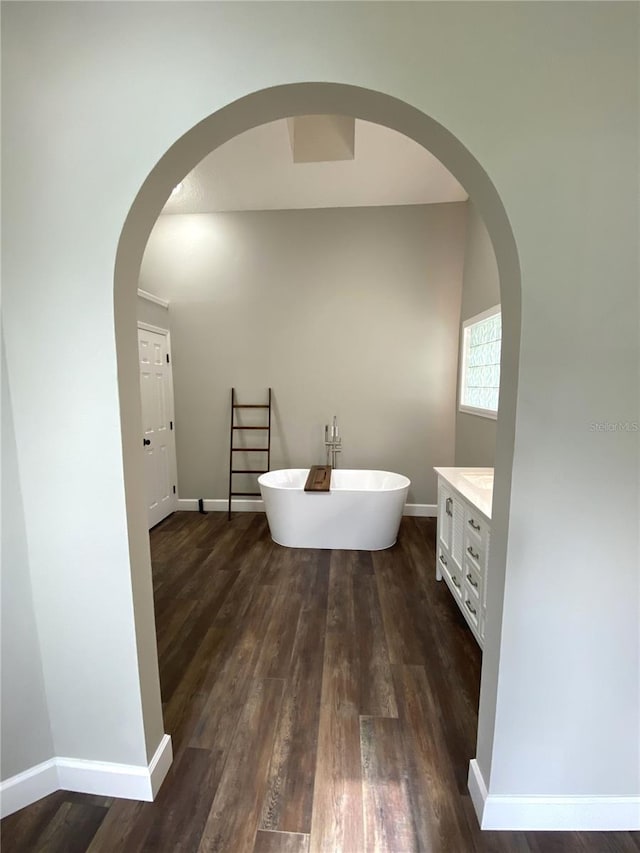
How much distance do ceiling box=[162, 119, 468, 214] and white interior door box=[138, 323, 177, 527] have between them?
4.80 ft

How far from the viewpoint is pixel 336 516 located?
302cm

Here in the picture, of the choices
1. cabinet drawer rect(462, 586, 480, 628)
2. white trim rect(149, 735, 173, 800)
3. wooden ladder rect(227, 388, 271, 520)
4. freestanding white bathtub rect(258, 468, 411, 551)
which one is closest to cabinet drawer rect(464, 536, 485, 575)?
cabinet drawer rect(462, 586, 480, 628)

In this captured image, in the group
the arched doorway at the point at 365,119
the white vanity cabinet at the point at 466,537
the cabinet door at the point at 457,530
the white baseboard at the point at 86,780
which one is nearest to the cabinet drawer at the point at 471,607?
the white vanity cabinet at the point at 466,537

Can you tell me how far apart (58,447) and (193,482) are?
10.5 ft

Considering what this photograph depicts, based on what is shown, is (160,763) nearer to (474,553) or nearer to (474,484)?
(474,553)

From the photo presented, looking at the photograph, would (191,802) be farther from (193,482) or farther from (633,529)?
(193,482)

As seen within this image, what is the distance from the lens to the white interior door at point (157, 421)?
3.52m

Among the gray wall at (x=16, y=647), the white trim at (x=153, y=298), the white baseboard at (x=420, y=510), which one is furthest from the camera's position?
the white baseboard at (x=420, y=510)

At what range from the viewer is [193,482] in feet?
13.7

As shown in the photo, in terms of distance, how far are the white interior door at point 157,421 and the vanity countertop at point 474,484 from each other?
2.82 meters

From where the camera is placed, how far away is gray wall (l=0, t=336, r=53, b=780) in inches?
44.1

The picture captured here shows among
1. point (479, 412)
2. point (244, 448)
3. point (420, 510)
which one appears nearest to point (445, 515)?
point (479, 412)

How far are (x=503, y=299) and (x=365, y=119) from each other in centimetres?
72

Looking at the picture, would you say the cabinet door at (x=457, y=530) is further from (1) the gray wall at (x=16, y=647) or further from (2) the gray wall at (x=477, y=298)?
(1) the gray wall at (x=16, y=647)
